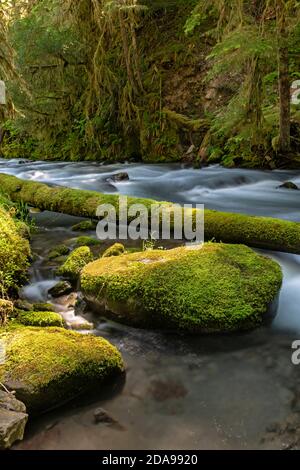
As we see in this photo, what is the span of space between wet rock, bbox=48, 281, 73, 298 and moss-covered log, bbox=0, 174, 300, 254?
1984mm

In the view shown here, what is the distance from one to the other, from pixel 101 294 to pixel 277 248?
7.70 feet

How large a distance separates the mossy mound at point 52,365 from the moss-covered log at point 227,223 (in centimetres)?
273

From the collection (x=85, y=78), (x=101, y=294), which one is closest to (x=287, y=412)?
(x=101, y=294)

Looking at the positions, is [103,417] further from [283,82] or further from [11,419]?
[283,82]

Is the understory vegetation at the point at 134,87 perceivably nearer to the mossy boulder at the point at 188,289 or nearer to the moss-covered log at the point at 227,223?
the moss-covered log at the point at 227,223

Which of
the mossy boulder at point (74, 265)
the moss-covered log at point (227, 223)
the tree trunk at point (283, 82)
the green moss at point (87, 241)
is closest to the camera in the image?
the mossy boulder at point (74, 265)

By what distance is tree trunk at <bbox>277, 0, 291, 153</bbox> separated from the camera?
795 cm

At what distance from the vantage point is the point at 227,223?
5414 mm

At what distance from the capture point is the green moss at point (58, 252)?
5.36 metres

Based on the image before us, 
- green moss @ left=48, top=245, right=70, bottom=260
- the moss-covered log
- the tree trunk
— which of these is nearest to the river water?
the moss-covered log

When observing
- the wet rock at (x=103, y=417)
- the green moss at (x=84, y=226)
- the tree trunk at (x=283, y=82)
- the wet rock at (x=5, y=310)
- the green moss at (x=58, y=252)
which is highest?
the tree trunk at (x=283, y=82)

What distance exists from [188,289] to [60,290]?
1.43m

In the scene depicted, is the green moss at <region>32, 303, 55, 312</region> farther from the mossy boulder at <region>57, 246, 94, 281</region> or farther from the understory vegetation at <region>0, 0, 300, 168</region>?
the understory vegetation at <region>0, 0, 300, 168</region>

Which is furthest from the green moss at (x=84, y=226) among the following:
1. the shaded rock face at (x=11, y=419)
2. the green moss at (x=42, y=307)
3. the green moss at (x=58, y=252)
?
the shaded rock face at (x=11, y=419)
